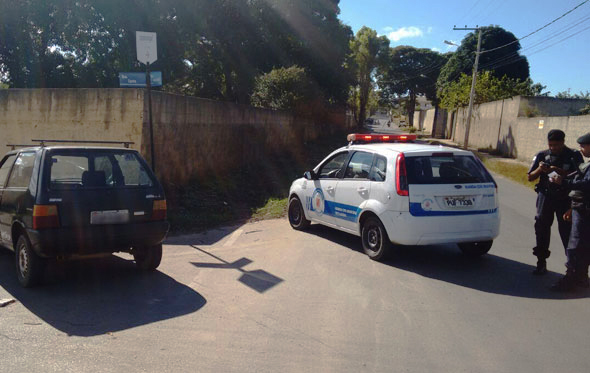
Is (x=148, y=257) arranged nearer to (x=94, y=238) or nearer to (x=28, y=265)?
(x=94, y=238)

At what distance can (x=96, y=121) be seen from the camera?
10.2m

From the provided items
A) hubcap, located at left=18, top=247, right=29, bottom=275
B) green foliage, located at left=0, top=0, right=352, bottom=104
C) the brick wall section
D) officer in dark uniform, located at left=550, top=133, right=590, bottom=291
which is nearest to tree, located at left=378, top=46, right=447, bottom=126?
green foliage, located at left=0, top=0, right=352, bottom=104

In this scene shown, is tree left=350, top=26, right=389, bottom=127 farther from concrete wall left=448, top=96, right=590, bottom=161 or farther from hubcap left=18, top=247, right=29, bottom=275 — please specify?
hubcap left=18, top=247, right=29, bottom=275

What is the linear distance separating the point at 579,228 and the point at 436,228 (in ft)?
5.07

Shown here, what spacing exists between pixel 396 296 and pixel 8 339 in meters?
3.75

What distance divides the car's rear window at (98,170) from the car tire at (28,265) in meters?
0.79

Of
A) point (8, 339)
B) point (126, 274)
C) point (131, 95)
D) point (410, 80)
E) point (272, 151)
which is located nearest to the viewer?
point (8, 339)

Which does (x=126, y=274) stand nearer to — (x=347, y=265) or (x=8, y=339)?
(x=8, y=339)

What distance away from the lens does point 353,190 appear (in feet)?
22.6

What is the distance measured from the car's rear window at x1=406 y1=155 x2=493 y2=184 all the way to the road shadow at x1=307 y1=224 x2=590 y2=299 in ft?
3.75

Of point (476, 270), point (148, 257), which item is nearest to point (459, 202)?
point (476, 270)

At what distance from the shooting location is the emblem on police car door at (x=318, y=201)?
7730mm

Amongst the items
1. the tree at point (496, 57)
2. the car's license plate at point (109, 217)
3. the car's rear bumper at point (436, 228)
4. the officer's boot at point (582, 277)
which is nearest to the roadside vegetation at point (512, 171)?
the car's rear bumper at point (436, 228)

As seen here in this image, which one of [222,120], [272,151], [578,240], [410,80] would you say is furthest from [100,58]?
[410,80]
